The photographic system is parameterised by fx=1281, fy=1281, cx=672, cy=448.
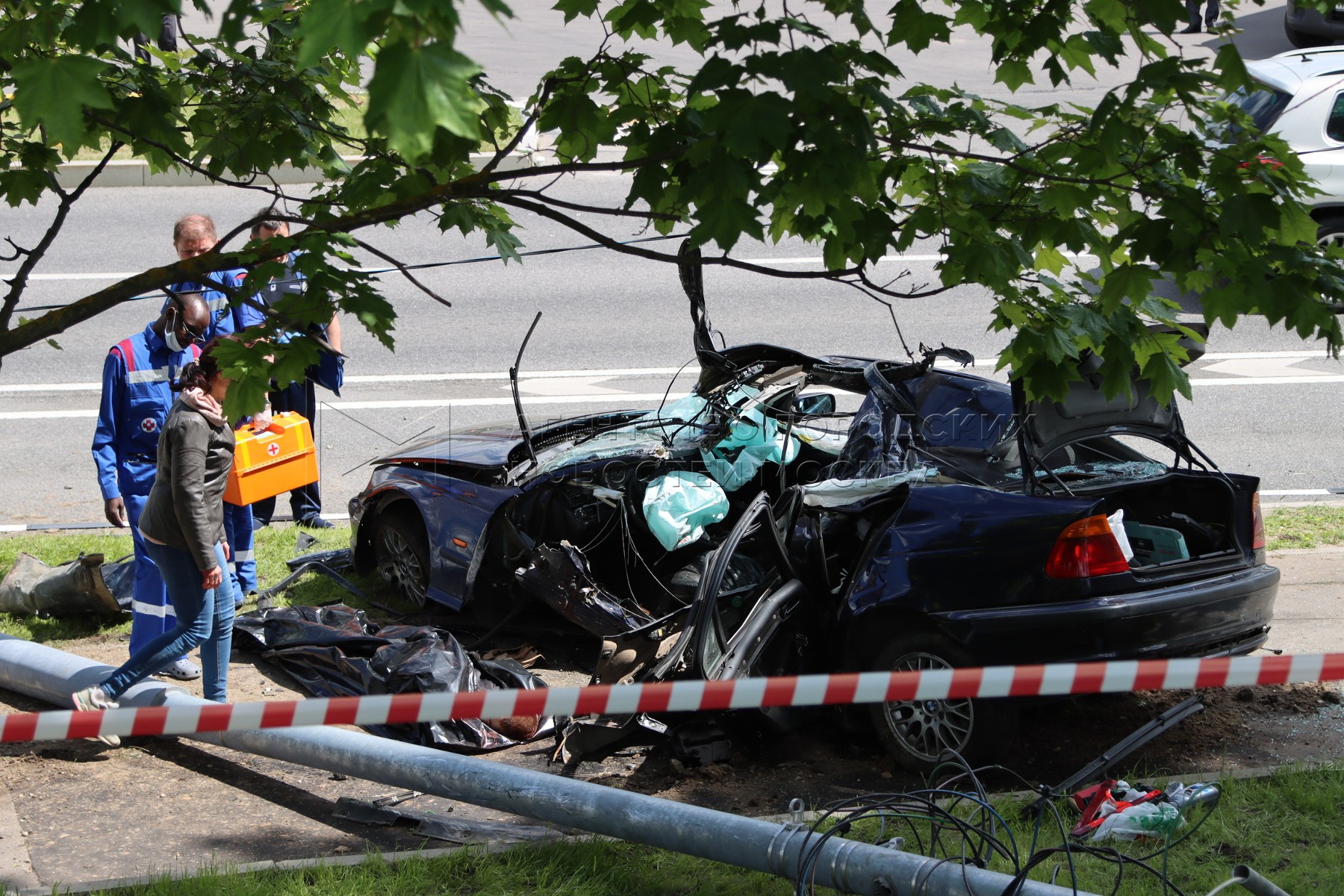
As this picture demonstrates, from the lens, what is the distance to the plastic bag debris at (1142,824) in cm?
412

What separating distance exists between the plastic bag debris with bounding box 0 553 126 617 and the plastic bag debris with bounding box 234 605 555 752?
77 centimetres

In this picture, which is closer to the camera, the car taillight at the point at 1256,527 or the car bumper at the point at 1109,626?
the car bumper at the point at 1109,626

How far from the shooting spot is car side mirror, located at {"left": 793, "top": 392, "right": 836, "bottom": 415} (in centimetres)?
645

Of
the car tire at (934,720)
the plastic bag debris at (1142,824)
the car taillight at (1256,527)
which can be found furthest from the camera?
the car taillight at (1256,527)

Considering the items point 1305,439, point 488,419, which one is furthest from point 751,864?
point 1305,439

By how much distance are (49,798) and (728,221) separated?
3.48 meters

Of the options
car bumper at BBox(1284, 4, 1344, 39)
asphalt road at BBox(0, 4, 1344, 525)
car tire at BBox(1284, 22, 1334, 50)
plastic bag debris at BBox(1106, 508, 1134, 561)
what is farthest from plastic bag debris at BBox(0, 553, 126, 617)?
car tire at BBox(1284, 22, 1334, 50)

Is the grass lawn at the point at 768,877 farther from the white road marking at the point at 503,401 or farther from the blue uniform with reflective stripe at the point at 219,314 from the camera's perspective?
the white road marking at the point at 503,401

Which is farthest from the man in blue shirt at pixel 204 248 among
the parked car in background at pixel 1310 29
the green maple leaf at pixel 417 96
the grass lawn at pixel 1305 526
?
the parked car in background at pixel 1310 29

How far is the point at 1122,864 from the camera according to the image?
3.94m

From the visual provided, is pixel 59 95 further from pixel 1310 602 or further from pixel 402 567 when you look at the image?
pixel 1310 602

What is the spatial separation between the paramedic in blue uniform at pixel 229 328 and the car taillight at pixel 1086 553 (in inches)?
148

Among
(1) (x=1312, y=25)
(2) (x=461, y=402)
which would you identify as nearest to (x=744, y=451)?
(2) (x=461, y=402)

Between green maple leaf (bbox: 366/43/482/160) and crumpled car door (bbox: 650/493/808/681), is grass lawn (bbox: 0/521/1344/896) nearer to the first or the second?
crumpled car door (bbox: 650/493/808/681)
